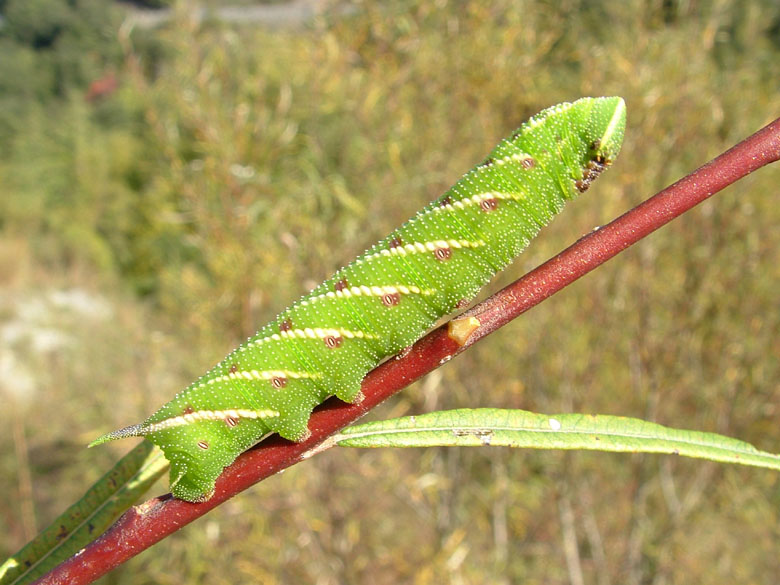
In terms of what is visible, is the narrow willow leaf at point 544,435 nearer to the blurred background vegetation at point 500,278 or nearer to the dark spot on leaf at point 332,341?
the dark spot on leaf at point 332,341

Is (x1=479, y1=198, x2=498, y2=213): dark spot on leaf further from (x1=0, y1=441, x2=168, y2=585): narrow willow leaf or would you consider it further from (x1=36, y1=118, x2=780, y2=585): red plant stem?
(x1=0, y1=441, x2=168, y2=585): narrow willow leaf

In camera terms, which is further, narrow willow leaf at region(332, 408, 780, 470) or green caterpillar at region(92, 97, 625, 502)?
green caterpillar at region(92, 97, 625, 502)

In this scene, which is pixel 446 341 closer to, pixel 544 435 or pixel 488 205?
pixel 544 435

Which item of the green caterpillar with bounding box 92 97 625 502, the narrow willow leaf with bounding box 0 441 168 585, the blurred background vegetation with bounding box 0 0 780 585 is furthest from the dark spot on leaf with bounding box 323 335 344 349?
the blurred background vegetation with bounding box 0 0 780 585

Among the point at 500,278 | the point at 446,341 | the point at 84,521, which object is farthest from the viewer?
the point at 500,278

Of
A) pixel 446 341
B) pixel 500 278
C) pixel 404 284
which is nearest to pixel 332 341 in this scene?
pixel 404 284

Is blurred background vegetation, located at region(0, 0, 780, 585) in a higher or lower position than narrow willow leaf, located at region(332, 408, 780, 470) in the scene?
lower
